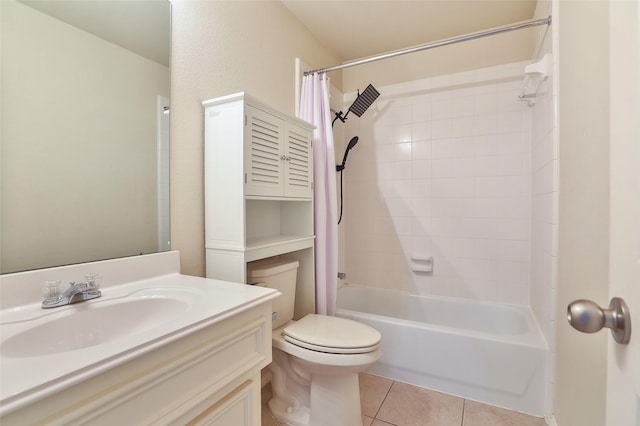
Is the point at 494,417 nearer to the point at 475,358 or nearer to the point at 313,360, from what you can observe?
the point at 475,358

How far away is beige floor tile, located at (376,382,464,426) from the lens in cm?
150

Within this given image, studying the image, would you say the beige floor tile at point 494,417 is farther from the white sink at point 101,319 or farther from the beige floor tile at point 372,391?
the white sink at point 101,319

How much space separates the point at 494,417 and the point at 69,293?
194 cm

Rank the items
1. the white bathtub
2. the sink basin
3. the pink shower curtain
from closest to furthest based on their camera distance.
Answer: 1. the sink basin
2. the white bathtub
3. the pink shower curtain

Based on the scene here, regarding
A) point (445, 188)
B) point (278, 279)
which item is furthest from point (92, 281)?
point (445, 188)

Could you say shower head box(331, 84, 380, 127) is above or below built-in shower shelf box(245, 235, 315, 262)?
above

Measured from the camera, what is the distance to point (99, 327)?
0.87 m

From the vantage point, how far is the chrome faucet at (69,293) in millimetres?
Answer: 850

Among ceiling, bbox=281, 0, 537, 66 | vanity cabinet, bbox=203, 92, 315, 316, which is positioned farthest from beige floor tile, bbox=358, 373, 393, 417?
ceiling, bbox=281, 0, 537, 66

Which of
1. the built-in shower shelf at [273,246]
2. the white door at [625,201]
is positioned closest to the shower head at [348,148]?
the built-in shower shelf at [273,246]

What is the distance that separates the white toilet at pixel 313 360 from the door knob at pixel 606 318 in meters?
0.96

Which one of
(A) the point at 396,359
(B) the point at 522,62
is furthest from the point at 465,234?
(B) the point at 522,62

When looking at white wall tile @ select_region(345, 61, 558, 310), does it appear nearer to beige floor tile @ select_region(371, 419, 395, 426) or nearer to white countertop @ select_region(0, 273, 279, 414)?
beige floor tile @ select_region(371, 419, 395, 426)

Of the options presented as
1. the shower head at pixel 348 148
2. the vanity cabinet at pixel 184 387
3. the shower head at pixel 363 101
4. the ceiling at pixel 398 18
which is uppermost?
the ceiling at pixel 398 18
